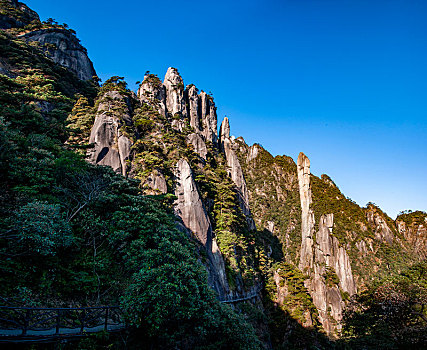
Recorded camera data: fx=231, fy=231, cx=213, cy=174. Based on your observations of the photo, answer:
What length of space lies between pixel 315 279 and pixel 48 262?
158 feet

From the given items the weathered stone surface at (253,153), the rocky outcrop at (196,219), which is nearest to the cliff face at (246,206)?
the rocky outcrop at (196,219)

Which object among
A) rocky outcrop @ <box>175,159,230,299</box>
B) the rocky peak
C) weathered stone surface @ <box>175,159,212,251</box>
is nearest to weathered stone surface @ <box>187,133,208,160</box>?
weathered stone surface @ <box>175,159,212,251</box>

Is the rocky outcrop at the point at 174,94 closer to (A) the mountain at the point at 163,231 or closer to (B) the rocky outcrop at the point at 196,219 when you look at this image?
(A) the mountain at the point at 163,231

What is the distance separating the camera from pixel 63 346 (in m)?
8.09

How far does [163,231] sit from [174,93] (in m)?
40.1

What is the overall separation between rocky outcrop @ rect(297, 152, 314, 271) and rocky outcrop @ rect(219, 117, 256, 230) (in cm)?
1490

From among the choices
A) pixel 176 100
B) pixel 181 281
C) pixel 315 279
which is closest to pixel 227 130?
pixel 176 100

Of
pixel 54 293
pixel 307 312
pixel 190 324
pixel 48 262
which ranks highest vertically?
pixel 48 262

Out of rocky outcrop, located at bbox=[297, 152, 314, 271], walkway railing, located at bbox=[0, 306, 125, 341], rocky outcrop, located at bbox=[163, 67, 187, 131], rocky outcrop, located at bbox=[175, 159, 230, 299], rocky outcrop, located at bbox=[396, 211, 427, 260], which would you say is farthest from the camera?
rocky outcrop, located at bbox=[396, 211, 427, 260]

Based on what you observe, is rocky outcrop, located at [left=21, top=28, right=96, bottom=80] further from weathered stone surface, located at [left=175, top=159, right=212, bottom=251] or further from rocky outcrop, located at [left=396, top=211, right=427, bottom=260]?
rocky outcrop, located at [left=396, top=211, right=427, bottom=260]

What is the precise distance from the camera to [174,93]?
48500mm

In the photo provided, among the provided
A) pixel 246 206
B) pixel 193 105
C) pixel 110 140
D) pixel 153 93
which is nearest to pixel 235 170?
pixel 246 206

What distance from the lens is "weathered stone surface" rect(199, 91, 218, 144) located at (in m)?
52.8

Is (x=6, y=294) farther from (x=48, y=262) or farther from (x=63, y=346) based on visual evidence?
(x=63, y=346)
